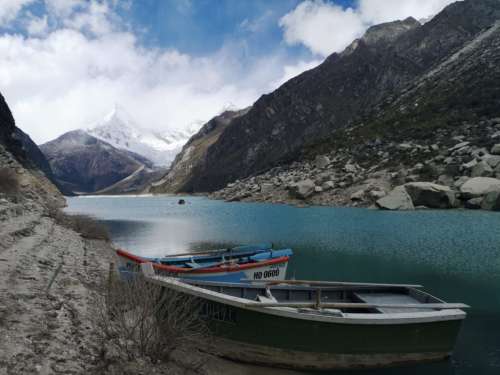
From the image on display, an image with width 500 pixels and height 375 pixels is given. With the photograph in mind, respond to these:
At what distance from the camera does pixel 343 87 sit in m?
175

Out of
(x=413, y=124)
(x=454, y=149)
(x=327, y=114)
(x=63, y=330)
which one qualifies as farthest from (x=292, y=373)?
(x=327, y=114)

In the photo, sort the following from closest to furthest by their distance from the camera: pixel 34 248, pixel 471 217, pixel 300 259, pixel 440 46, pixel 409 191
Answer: pixel 34 248, pixel 300 259, pixel 471 217, pixel 409 191, pixel 440 46

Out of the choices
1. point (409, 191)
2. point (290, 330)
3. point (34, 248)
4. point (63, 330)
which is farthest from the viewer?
point (409, 191)

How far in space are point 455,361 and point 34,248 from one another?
21.4 m

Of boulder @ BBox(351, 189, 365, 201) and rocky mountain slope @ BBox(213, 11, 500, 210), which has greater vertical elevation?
rocky mountain slope @ BBox(213, 11, 500, 210)

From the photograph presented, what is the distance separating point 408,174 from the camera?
241 ft

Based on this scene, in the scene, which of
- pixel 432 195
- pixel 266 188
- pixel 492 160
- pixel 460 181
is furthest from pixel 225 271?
pixel 266 188

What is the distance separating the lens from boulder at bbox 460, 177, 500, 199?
56922mm

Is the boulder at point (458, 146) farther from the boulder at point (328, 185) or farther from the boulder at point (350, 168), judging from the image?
the boulder at point (328, 185)

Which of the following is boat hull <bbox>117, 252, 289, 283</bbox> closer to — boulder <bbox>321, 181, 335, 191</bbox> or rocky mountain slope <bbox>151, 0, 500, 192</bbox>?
boulder <bbox>321, 181, 335, 191</bbox>

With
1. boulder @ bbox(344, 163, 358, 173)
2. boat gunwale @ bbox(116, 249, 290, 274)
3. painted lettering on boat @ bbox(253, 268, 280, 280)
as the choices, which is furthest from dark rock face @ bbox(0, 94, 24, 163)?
painted lettering on boat @ bbox(253, 268, 280, 280)

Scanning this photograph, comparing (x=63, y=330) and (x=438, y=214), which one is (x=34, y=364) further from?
(x=438, y=214)

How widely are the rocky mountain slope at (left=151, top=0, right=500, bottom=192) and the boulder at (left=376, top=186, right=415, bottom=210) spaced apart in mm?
18502

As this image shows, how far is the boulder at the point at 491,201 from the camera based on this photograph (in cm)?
5416
